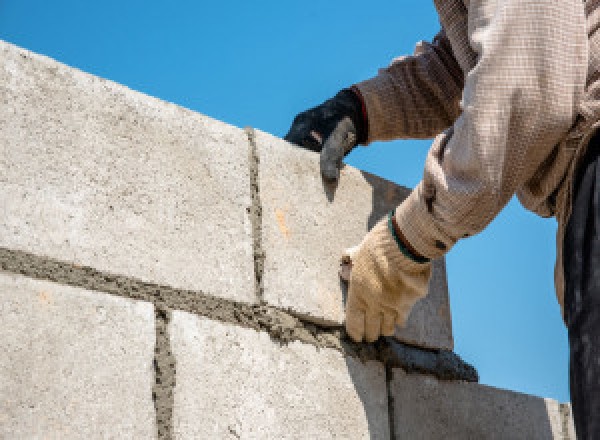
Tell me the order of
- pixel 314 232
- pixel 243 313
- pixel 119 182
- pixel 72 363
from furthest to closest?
pixel 314 232 → pixel 243 313 → pixel 119 182 → pixel 72 363

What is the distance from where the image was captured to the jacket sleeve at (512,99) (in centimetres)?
202

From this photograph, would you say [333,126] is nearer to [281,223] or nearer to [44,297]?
[281,223]

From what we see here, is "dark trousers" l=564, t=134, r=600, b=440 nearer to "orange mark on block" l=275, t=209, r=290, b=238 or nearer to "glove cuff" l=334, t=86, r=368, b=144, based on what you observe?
"orange mark on block" l=275, t=209, r=290, b=238

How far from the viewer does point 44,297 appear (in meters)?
1.94

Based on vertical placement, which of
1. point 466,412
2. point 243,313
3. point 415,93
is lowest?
point 466,412

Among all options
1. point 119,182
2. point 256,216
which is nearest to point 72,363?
point 119,182

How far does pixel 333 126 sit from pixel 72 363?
1.12 metres

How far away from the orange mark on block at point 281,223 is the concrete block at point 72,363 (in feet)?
1.59

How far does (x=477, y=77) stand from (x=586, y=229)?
1.35 feet

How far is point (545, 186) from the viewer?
2193mm

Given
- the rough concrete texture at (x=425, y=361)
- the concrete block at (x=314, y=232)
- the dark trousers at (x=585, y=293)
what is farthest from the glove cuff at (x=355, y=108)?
the dark trousers at (x=585, y=293)

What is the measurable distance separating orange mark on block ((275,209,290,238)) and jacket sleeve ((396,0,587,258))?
461mm

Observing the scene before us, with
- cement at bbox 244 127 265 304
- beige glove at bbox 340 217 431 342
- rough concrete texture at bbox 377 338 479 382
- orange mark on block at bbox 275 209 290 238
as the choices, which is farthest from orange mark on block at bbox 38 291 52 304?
rough concrete texture at bbox 377 338 479 382

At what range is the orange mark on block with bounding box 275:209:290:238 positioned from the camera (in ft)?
7.91
